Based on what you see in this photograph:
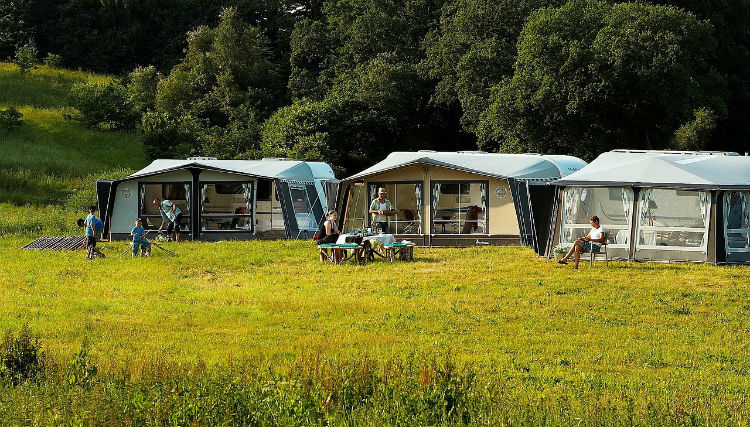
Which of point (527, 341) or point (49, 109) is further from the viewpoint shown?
point (49, 109)

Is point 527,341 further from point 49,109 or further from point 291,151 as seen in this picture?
point 49,109

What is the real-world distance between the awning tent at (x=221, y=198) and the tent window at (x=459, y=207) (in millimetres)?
3406

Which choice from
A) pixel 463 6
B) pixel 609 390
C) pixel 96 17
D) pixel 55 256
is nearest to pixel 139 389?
pixel 609 390

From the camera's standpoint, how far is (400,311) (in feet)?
44.9

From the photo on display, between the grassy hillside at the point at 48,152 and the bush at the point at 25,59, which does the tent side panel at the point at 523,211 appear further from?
the bush at the point at 25,59

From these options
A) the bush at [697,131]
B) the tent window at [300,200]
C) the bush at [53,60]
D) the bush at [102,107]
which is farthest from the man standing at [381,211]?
the bush at [53,60]

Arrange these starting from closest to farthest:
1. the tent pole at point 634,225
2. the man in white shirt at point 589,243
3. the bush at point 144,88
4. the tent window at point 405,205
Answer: the man in white shirt at point 589,243
the tent pole at point 634,225
the tent window at point 405,205
the bush at point 144,88

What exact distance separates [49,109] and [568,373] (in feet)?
129

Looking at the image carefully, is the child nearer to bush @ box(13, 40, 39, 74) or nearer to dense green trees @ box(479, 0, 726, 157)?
dense green trees @ box(479, 0, 726, 157)

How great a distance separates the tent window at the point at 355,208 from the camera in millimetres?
25234

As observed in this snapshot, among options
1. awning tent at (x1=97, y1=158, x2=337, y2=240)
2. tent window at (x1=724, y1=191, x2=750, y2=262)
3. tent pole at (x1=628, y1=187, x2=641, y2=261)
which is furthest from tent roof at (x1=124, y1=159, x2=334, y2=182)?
tent window at (x1=724, y1=191, x2=750, y2=262)

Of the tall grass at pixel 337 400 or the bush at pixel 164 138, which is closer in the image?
the tall grass at pixel 337 400

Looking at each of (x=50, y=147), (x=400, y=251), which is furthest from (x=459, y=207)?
(x=50, y=147)

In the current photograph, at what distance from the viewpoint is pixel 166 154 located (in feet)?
131
